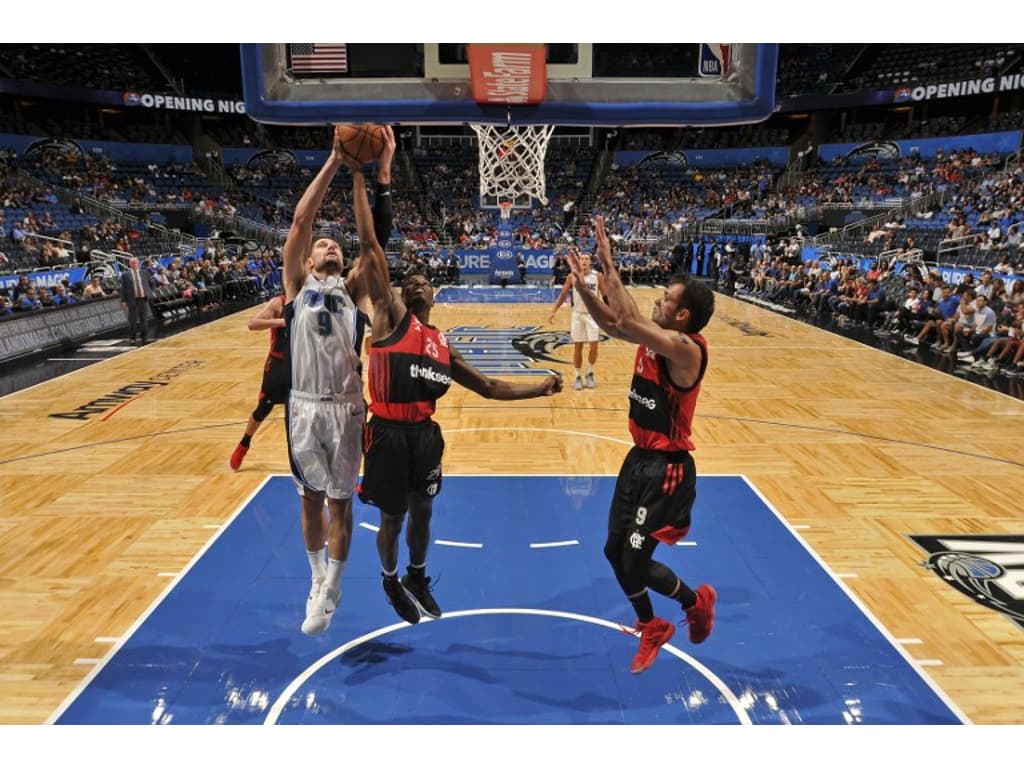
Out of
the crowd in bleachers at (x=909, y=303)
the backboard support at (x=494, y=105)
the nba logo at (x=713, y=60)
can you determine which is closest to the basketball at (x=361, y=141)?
the backboard support at (x=494, y=105)

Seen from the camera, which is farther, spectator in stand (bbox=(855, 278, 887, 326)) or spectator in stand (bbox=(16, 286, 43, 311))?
spectator in stand (bbox=(855, 278, 887, 326))

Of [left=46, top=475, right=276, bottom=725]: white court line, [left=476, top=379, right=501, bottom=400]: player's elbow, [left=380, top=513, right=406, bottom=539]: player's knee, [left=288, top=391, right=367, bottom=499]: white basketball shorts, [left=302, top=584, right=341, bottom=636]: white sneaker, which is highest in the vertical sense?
[left=476, top=379, right=501, bottom=400]: player's elbow

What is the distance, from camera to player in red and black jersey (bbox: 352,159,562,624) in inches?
153

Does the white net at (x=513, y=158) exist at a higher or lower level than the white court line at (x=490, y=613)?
higher

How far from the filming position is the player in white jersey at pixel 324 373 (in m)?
3.89

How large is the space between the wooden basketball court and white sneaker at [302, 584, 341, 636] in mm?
1108

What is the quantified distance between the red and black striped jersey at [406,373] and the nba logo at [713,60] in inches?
92.7

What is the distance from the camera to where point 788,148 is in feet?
131

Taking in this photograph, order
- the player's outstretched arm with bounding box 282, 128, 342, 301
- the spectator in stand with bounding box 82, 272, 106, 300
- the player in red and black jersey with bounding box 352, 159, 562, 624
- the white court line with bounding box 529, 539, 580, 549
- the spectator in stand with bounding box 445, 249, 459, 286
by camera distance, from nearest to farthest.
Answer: the player's outstretched arm with bounding box 282, 128, 342, 301 → the player in red and black jersey with bounding box 352, 159, 562, 624 → the white court line with bounding box 529, 539, 580, 549 → the spectator in stand with bounding box 82, 272, 106, 300 → the spectator in stand with bounding box 445, 249, 459, 286

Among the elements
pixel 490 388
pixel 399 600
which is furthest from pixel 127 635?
pixel 490 388

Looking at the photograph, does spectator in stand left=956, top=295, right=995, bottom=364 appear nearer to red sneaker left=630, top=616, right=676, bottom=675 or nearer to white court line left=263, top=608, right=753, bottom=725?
white court line left=263, top=608, right=753, bottom=725

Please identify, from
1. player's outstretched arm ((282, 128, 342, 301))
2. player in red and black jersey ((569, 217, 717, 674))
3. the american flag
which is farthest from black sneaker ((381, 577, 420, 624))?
the american flag

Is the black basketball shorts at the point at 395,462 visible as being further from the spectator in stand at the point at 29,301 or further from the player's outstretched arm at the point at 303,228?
the spectator in stand at the point at 29,301

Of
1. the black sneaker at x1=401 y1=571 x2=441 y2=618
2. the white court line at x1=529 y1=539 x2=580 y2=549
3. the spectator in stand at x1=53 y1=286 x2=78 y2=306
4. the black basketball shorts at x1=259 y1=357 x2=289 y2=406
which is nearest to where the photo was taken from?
the black sneaker at x1=401 y1=571 x2=441 y2=618
